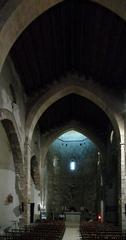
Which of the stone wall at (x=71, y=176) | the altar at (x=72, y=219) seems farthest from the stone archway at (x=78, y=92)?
the stone wall at (x=71, y=176)

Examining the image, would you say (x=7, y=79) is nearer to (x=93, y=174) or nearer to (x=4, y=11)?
(x=4, y=11)

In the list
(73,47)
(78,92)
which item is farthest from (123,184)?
(73,47)

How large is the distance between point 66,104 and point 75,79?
4895mm

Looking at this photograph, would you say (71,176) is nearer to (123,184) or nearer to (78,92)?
(78,92)

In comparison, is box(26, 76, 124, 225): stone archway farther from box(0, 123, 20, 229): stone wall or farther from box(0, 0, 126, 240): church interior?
box(0, 123, 20, 229): stone wall

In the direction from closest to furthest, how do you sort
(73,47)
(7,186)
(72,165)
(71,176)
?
1. (73,47)
2. (7,186)
3. (71,176)
4. (72,165)

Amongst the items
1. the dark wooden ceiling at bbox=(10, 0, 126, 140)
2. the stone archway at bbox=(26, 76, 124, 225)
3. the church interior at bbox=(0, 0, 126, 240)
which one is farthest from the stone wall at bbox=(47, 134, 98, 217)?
the dark wooden ceiling at bbox=(10, 0, 126, 140)

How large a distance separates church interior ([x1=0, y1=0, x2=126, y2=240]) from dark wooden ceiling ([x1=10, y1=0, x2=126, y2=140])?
0.05m

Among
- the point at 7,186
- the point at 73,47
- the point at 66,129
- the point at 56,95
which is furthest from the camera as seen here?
the point at 66,129

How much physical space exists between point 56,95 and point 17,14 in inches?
425

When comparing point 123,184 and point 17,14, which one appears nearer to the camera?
point 17,14

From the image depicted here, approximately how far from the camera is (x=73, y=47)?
60.0 feet

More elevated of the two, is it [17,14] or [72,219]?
[17,14]

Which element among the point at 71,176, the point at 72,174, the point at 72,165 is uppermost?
the point at 72,165
